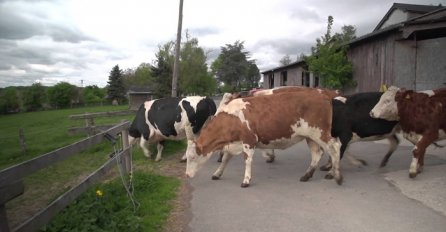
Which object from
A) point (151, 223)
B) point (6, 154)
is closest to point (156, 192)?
point (151, 223)

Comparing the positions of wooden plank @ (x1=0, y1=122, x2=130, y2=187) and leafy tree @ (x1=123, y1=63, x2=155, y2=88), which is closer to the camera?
wooden plank @ (x1=0, y1=122, x2=130, y2=187)

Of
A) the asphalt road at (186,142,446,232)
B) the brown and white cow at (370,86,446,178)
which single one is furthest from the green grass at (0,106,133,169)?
the brown and white cow at (370,86,446,178)

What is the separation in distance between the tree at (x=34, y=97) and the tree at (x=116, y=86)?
6571 centimetres

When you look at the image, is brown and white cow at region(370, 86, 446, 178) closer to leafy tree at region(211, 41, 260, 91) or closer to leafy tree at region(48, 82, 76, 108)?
leafy tree at region(48, 82, 76, 108)

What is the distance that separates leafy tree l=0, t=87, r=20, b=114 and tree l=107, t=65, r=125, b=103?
2652 inches

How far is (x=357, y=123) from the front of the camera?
756 centimetres

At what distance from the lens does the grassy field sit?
6.18 meters

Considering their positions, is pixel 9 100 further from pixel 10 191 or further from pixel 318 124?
pixel 318 124

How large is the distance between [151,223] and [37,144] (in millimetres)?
10011

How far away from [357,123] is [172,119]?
15.4 ft

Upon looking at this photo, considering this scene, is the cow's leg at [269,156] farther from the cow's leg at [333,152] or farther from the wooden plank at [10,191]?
the wooden plank at [10,191]

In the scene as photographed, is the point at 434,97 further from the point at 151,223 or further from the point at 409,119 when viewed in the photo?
the point at 151,223

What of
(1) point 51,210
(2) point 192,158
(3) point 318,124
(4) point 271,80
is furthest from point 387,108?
(4) point 271,80

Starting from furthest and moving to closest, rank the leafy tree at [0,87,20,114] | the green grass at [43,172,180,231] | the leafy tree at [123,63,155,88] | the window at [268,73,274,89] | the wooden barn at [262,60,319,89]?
the leafy tree at [123,63,155,88]
the window at [268,73,274,89]
the wooden barn at [262,60,319,89]
the green grass at [43,172,180,231]
the leafy tree at [0,87,20,114]
